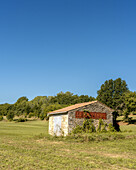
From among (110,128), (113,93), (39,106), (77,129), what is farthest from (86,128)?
(39,106)

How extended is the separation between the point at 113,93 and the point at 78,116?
1581 inches

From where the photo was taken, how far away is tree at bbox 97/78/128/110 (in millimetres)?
63031

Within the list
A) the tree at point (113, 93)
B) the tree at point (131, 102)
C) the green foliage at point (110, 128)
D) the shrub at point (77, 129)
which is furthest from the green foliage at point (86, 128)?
the tree at point (113, 93)

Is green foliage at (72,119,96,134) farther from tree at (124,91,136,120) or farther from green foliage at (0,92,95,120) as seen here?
green foliage at (0,92,95,120)

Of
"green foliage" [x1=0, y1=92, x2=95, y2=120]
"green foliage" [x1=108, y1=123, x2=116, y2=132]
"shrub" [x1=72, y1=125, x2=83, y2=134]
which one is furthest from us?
"green foliage" [x1=0, y1=92, x2=95, y2=120]

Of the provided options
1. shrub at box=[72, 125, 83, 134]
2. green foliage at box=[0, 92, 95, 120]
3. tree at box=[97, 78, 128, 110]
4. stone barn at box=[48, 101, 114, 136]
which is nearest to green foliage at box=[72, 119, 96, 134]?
shrub at box=[72, 125, 83, 134]

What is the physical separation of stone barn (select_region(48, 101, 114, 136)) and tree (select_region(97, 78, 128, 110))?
34.7 meters

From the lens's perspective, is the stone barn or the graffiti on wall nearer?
the stone barn

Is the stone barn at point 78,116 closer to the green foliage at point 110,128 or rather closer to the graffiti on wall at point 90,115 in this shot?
the graffiti on wall at point 90,115

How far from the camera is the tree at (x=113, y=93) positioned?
63031 mm

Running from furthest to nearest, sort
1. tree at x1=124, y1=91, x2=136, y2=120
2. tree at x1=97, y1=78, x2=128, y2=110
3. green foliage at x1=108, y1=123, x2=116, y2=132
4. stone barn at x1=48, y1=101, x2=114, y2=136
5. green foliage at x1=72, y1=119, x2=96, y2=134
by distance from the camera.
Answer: tree at x1=97, y1=78, x2=128, y2=110, tree at x1=124, y1=91, x2=136, y2=120, green foliage at x1=108, y1=123, x2=116, y2=132, stone barn at x1=48, y1=101, x2=114, y2=136, green foliage at x1=72, y1=119, x2=96, y2=134

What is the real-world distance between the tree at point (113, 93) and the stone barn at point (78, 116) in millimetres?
34681

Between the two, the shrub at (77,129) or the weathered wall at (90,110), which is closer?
the shrub at (77,129)

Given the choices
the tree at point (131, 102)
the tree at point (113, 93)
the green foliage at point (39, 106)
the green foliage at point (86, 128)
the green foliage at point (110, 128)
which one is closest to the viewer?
the green foliage at point (86, 128)
